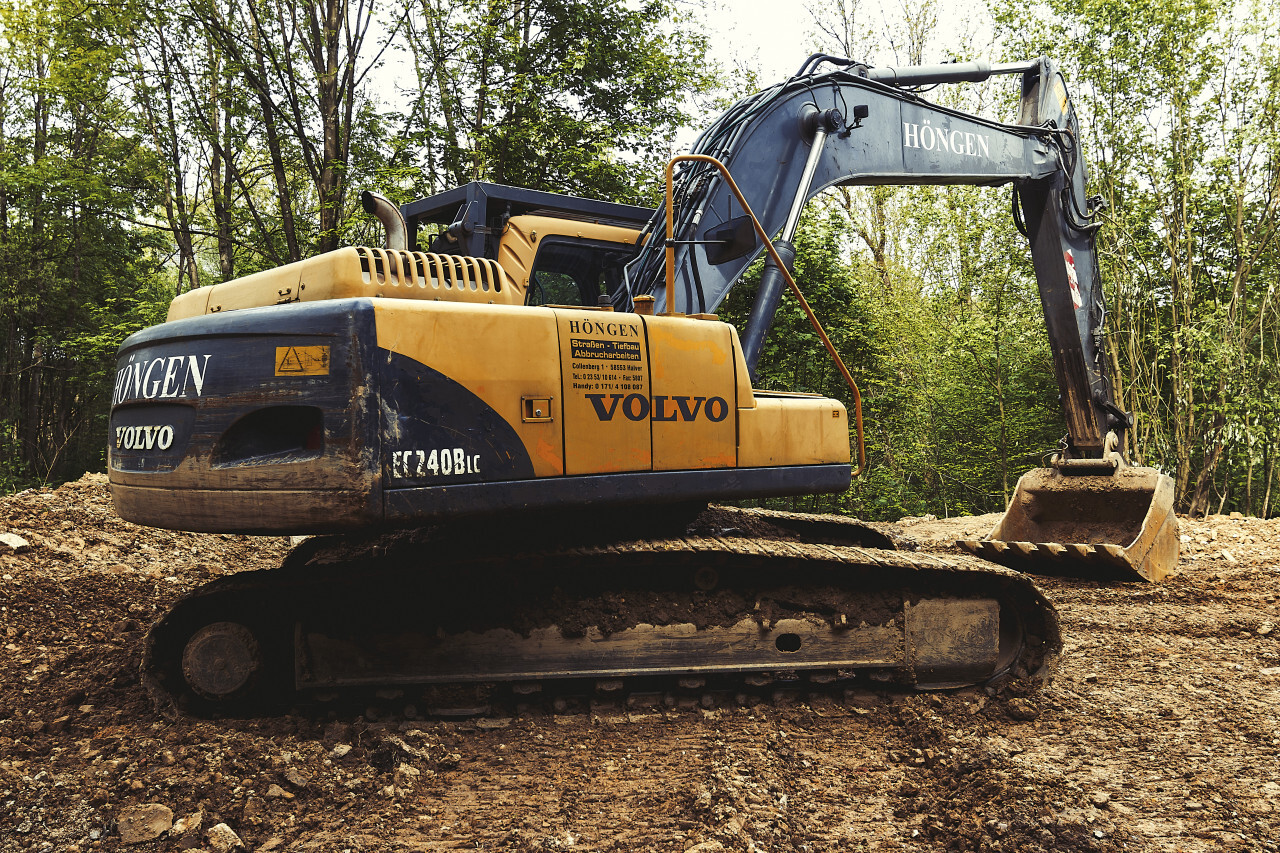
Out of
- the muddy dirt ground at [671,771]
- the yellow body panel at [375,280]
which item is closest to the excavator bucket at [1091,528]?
the muddy dirt ground at [671,771]

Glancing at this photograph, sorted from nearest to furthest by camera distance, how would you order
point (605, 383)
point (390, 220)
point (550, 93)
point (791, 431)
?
point (605, 383) → point (390, 220) → point (791, 431) → point (550, 93)

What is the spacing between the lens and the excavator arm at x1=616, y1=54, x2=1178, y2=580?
406 centimetres

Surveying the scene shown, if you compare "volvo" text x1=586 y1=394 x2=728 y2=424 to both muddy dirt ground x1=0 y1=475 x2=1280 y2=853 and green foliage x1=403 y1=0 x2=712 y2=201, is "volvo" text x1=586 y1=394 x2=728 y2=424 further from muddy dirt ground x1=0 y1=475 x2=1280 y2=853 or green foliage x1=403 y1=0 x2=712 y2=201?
green foliage x1=403 y1=0 x2=712 y2=201

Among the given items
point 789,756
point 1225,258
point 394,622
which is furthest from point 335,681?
point 1225,258

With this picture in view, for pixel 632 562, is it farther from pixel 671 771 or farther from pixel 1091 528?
pixel 1091 528

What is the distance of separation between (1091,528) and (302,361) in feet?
19.0

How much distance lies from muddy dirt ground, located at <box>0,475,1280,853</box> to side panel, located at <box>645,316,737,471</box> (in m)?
1.05

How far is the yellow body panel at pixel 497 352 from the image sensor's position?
9.01ft

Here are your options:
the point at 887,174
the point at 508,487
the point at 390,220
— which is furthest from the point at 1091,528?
the point at 390,220

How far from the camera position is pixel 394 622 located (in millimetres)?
3133

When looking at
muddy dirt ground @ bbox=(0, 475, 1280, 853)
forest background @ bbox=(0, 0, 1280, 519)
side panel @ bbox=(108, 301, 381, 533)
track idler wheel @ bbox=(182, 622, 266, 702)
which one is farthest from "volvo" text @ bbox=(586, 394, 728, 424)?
forest background @ bbox=(0, 0, 1280, 519)

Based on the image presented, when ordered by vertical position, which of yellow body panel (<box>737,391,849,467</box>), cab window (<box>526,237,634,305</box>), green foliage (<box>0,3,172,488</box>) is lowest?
yellow body panel (<box>737,391,849,467</box>)

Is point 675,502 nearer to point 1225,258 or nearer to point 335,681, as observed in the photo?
point 335,681

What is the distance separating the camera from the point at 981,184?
225 inches
